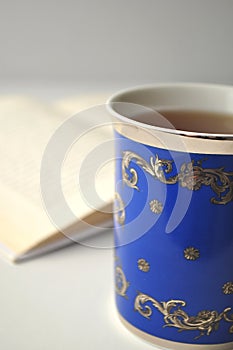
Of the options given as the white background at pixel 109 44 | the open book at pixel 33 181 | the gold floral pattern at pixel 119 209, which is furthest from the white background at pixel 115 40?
the gold floral pattern at pixel 119 209

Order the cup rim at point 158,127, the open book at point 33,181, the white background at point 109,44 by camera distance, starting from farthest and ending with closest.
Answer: the white background at point 109,44 → the open book at point 33,181 → the cup rim at point 158,127

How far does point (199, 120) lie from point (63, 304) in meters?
0.19

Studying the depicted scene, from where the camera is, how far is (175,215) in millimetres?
423

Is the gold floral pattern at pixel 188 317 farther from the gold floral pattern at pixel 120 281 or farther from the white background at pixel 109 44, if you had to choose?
the white background at pixel 109 44

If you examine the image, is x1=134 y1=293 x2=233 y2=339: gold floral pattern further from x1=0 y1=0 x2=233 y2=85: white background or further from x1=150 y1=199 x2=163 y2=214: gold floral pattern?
x1=0 y1=0 x2=233 y2=85: white background

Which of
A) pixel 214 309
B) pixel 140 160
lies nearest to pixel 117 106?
pixel 140 160

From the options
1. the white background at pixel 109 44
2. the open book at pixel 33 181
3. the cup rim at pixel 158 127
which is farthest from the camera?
the white background at pixel 109 44

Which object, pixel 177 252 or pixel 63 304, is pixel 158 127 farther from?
pixel 63 304

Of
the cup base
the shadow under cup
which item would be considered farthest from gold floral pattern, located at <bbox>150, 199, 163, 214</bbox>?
the cup base

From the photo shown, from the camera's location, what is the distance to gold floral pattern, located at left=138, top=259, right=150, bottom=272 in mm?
453

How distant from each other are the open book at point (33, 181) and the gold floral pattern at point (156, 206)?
160 millimetres

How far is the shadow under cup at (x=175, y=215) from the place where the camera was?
41cm

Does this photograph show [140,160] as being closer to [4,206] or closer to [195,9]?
[4,206]

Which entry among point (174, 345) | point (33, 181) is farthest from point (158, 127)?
point (33, 181)
